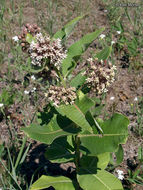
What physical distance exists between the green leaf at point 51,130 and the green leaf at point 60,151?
53cm

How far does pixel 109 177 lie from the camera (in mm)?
2410

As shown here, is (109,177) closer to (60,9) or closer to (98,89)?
(98,89)

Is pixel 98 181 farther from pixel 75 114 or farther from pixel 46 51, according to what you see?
pixel 46 51

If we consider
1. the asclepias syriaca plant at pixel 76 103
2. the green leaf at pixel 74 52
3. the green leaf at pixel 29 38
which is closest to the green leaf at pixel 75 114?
the asclepias syriaca plant at pixel 76 103

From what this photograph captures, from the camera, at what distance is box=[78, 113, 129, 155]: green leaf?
179cm

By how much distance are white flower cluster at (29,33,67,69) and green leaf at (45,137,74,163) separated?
0.99m

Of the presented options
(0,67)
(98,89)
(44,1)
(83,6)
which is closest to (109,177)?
(98,89)

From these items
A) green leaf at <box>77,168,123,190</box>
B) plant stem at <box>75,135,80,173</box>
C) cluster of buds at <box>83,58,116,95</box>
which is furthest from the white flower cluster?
green leaf at <box>77,168,123,190</box>

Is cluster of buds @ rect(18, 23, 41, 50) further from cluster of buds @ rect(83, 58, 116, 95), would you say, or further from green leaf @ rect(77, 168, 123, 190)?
green leaf @ rect(77, 168, 123, 190)

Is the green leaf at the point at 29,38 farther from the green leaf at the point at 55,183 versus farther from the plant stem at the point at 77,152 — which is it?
the green leaf at the point at 55,183

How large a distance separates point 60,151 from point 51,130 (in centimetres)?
71

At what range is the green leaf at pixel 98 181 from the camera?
227 centimetres

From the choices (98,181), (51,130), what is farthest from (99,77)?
(98,181)

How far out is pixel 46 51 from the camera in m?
1.80
